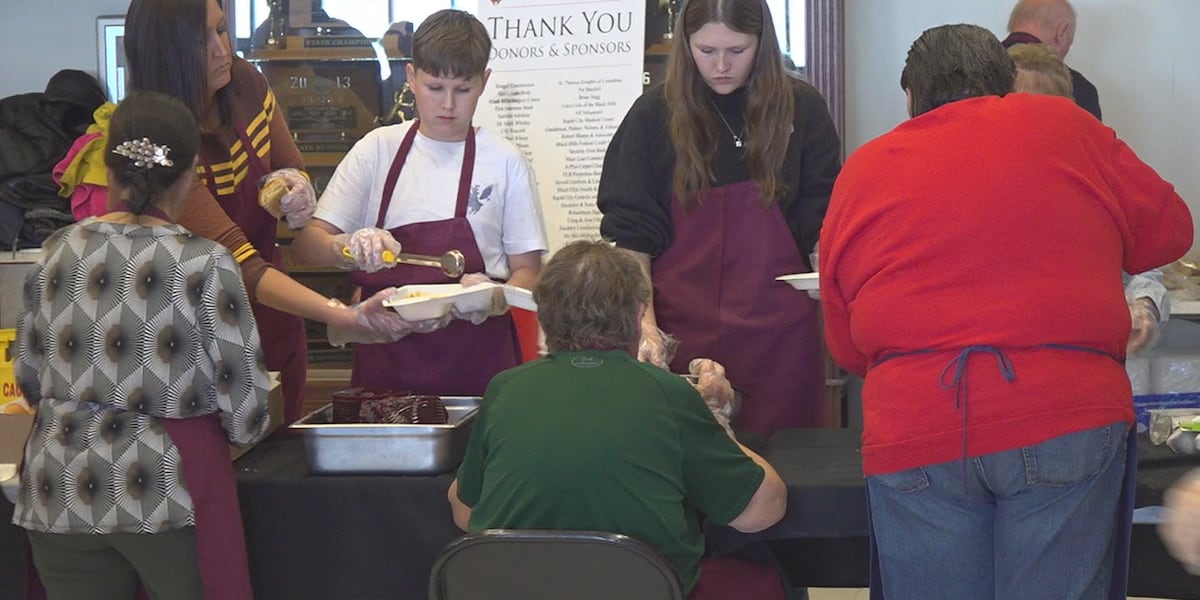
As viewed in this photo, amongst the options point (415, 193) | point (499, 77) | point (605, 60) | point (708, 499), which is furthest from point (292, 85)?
point (708, 499)

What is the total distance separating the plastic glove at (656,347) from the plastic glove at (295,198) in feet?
2.42

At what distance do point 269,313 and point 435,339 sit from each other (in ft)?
1.25

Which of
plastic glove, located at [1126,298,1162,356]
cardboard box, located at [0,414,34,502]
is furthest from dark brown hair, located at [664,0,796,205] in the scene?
cardboard box, located at [0,414,34,502]

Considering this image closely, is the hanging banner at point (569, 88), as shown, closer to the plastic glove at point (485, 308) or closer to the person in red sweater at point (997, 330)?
the plastic glove at point (485, 308)

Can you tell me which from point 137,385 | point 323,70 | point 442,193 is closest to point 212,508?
point 137,385

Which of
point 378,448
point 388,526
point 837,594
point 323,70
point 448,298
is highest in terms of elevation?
point 323,70

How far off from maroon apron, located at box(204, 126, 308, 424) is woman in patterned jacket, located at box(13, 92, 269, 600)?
19.1 inches

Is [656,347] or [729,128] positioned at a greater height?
[729,128]

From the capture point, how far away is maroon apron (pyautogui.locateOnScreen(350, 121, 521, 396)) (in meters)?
2.63

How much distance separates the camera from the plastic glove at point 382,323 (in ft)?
8.04

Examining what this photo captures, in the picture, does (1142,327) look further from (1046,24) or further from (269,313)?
(1046,24)

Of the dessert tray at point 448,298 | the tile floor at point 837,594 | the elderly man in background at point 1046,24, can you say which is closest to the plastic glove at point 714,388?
the dessert tray at point 448,298

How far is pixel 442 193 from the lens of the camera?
8.70 ft

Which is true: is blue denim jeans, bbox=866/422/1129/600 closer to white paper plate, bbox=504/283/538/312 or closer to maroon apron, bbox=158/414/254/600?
white paper plate, bbox=504/283/538/312
